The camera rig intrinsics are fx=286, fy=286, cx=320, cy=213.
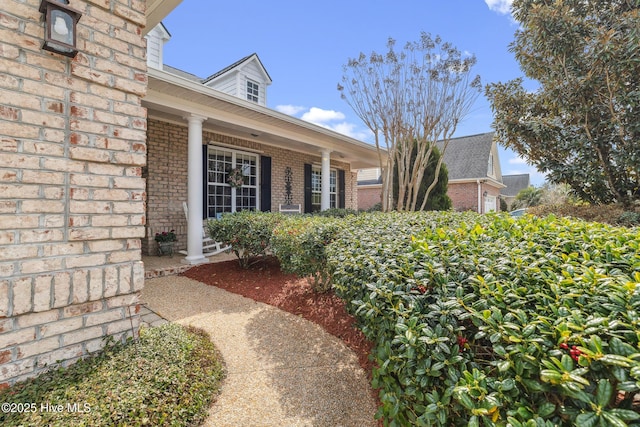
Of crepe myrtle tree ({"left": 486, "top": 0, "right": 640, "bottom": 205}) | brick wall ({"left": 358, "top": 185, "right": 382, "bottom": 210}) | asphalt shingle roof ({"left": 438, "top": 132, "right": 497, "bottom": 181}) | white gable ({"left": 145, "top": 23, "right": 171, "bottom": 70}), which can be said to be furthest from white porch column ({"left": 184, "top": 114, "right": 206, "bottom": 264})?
asphalt shingle roof ({"left": 438, "top": 132, "right": 497, "bottom": 181})

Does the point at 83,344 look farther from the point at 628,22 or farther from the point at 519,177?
the point at 519,177

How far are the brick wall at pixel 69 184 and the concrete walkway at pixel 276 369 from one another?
35.6 inches

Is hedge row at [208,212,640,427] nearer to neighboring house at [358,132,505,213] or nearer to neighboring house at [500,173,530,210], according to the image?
neighboring house at [358,132,505,213]

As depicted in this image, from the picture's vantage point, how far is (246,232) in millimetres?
4879

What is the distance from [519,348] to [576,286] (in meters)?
0.46

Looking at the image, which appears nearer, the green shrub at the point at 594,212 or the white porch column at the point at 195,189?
the green shrub at the point at 594,212

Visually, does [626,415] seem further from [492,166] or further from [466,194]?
[492,166]

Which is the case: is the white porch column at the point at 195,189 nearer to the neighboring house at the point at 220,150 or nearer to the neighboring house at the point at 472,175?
the neighboring house at the point at 220,150

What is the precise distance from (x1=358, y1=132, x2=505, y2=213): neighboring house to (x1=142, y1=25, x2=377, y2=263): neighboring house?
299 inches

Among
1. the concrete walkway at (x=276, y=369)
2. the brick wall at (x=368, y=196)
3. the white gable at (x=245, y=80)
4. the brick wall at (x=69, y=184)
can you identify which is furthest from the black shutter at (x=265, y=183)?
the brick wall at (x=368, y=196)

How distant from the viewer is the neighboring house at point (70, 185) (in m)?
1.57

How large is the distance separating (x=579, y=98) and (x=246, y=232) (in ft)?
21.6

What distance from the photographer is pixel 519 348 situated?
0.91 meters

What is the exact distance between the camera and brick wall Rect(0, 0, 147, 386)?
5.15 ft
